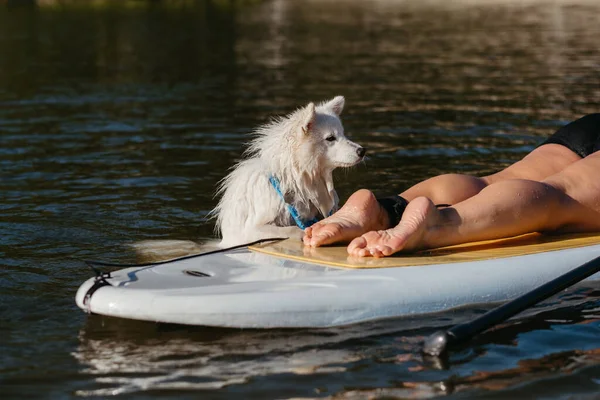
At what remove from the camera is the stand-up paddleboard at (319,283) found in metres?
6.29


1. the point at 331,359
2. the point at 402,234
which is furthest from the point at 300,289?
the point at 402,234

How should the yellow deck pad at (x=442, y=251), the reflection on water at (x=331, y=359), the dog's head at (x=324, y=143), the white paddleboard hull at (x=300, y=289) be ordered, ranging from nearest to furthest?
1. the reflection on water at (x=331, y=359)
2. the white paddleboard hull at (x=300, y=289)
3. the yellow deck pad at (x=442, y=251)
4. the dog's head at (x=324, y=143)

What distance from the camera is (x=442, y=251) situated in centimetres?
716

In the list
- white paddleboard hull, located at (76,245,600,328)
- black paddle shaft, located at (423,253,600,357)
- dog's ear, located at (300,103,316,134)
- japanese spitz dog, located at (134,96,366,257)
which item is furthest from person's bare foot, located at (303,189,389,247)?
black paddle shaft, located at (423,253,600,357)

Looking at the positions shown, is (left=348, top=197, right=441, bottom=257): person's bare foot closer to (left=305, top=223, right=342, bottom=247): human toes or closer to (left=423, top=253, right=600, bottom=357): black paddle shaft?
(left=305, top=223, right=342, bottom=247): human toes

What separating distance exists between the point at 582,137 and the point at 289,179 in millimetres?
2494

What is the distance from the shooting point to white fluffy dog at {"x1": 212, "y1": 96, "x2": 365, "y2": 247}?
7.74 metres

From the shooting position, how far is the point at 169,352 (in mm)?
6191

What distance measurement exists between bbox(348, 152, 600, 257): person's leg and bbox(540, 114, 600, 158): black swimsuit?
1.50 feet

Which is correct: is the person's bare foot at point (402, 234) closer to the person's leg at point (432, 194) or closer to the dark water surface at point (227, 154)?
the person's leg at point (432, 194)

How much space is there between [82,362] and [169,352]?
21.5 inches

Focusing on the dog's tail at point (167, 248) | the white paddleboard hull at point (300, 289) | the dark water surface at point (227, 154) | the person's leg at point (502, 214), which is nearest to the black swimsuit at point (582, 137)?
the person's leg at point (502, 214)

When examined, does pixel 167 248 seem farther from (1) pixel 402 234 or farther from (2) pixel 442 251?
(2) pixel 442 251

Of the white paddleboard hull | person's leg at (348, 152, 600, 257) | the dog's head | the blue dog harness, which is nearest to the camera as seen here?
the white paddleboard hull
